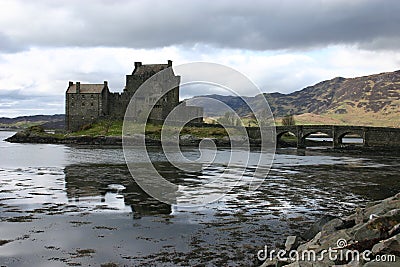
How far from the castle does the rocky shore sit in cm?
9236

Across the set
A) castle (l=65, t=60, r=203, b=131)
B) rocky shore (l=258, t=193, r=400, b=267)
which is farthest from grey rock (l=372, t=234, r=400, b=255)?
castle (l=65, t=60, r=203, b=131)

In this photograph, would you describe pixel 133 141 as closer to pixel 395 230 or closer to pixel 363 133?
pixel 363 133

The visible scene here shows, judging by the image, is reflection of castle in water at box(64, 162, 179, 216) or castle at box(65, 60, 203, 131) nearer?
reflection of castle in water at box(64, 162, 179, 216)

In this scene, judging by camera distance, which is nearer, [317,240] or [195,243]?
[317,240]

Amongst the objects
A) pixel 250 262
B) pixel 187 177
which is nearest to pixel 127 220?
pixel 250 262

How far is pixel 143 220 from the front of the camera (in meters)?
19.1

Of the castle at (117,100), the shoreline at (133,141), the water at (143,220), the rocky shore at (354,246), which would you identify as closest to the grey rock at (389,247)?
the rocky shore at (354,246)

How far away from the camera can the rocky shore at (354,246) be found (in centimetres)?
→ 937

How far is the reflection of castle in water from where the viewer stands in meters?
22.3

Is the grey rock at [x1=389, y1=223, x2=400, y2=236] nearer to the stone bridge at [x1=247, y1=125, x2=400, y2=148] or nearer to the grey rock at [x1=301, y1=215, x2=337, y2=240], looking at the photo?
the grey rock at [x1=301, y1=215, x2=337, y2=240]

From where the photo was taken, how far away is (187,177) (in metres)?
36.0

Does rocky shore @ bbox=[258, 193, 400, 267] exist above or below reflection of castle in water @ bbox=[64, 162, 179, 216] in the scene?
above

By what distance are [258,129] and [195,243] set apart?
307 ft

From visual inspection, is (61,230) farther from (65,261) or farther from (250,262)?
(250,262)
